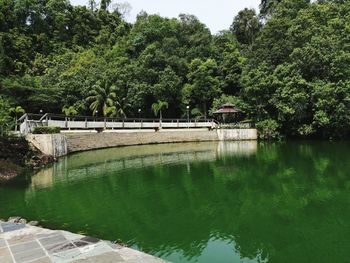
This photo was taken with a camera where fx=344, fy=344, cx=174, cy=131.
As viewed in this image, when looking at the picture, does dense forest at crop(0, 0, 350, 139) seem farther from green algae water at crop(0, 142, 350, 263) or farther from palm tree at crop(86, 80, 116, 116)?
green algae water at crop(0, 142, 350, 263)

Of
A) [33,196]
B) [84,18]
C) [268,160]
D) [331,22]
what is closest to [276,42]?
[331,22]

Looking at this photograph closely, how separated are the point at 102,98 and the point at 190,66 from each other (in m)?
10.8

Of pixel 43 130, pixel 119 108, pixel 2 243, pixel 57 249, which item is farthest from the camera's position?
pixel 119 108

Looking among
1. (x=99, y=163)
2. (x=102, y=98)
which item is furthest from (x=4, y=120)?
(x=102, y=98)

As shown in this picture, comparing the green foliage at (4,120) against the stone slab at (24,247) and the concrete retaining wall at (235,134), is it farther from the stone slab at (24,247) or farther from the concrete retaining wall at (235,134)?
the concrete retaining wall at (235,134)

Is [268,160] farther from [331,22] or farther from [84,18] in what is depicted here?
[84,18]

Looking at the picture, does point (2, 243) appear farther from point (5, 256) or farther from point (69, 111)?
point (69, 111)

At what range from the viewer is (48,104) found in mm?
34938

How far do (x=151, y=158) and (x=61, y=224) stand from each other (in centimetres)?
1259

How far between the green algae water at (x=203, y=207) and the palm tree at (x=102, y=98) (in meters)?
19.2

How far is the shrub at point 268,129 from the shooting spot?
3244 centimetres

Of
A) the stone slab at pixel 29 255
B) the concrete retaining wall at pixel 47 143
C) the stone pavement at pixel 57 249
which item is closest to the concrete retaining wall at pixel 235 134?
the concrete retaining wall at pixel 47 143

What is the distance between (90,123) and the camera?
25.8 meters

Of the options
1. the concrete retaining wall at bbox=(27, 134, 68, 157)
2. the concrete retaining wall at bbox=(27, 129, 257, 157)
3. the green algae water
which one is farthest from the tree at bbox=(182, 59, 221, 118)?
the green algae water
